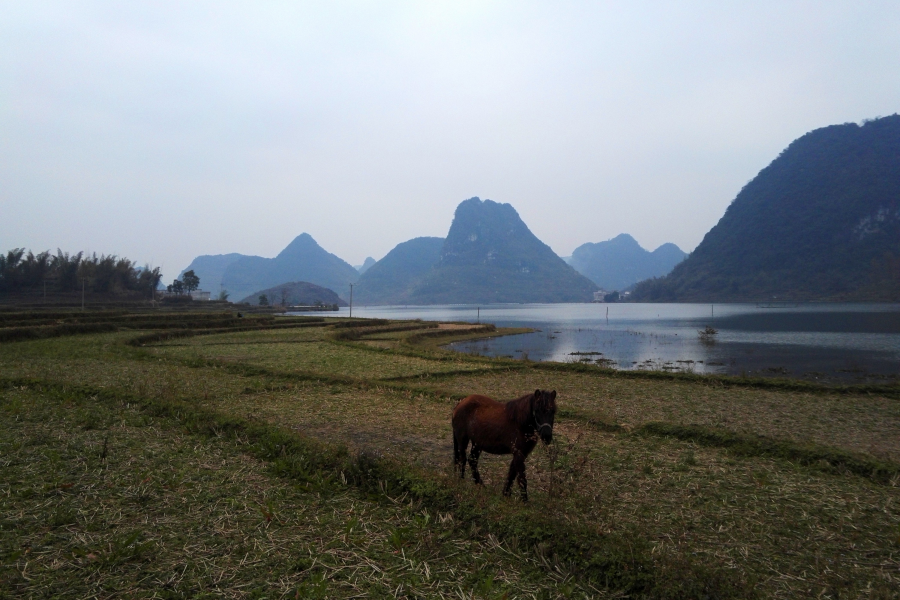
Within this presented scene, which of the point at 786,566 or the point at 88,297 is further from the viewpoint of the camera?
the point at 88,297

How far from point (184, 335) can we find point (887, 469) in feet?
125

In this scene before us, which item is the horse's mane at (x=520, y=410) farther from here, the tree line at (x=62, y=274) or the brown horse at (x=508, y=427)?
the tree line at (x=62, y=274)

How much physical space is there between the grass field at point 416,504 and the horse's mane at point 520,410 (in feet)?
1.55

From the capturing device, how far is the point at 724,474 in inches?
284

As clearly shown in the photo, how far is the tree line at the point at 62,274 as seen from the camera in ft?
207

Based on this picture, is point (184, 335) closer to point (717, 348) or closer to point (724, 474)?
point (724, 474)

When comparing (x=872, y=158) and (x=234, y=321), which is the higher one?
(x=872, y=158)

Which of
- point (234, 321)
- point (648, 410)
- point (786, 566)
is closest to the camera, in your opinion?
point (786, 566)

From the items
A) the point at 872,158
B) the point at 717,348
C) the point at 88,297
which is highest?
the point at 872,158

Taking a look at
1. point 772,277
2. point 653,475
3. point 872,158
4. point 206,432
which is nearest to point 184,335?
point 206,432

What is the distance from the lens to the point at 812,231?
5984 inches

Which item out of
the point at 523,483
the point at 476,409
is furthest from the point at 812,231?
the point at 523,483

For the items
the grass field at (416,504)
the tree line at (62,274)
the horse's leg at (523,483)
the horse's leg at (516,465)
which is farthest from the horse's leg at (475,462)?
the tree line at (62,274)

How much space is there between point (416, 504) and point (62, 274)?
270ft
